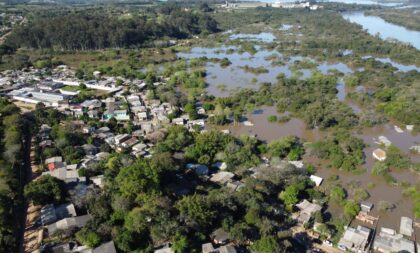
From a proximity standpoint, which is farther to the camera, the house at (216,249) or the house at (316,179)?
the house at (316,179)

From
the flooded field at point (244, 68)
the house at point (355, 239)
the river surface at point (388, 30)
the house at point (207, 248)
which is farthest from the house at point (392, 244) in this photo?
the river surface at point (388, 30)

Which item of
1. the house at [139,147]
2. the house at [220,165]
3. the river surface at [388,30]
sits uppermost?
the house at [139,147]

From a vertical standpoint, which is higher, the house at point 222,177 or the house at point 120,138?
the house at point 120,138

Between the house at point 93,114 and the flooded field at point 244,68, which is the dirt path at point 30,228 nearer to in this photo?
the house at point 93,114

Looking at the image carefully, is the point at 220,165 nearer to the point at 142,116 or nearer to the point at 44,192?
the point at 44,192

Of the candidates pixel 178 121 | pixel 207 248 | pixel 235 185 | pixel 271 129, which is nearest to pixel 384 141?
pixel 271 129

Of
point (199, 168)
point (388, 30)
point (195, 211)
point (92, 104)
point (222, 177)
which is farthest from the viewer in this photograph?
point (388, 30)
